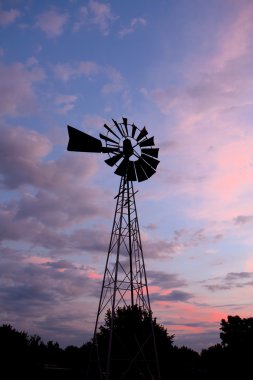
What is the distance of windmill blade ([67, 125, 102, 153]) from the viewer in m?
17.8

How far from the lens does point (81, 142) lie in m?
18.0

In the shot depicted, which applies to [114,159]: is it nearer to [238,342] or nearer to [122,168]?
[122,168]

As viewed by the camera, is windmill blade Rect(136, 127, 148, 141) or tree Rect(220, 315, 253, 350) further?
tree Rect(220, 315, 253, 350)

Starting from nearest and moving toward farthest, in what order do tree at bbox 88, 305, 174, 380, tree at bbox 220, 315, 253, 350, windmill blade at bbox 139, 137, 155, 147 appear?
windmill blade at bbox 139, 137, 155, 147 < tree at bbox 88, 305, 174, 380 < tree at bbox 220, 315, 253, 350

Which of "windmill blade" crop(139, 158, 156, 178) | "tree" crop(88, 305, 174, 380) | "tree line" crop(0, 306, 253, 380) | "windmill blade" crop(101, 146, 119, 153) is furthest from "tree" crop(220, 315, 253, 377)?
"windmill blade" crop(101, 146, 119, 153)

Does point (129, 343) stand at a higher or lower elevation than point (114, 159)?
lower

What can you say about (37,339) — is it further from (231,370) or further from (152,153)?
(152,153)

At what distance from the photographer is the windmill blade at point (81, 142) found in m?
17.8

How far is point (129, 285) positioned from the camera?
17.3 m

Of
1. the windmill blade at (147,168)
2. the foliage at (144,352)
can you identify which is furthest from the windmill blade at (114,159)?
the foliage at (144,352)

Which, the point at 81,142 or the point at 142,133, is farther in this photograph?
the point at 142,133

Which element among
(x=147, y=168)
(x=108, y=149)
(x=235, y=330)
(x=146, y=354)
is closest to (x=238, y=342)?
(x=235, y=330)

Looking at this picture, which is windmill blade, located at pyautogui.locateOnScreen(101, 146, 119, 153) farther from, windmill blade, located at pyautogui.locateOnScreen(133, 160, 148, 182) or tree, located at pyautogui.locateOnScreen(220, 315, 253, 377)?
tree, located at pyautogui.locateOnScreen(220, 315, 253, 377)

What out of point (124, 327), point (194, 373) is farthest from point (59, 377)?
point (194, 373)
